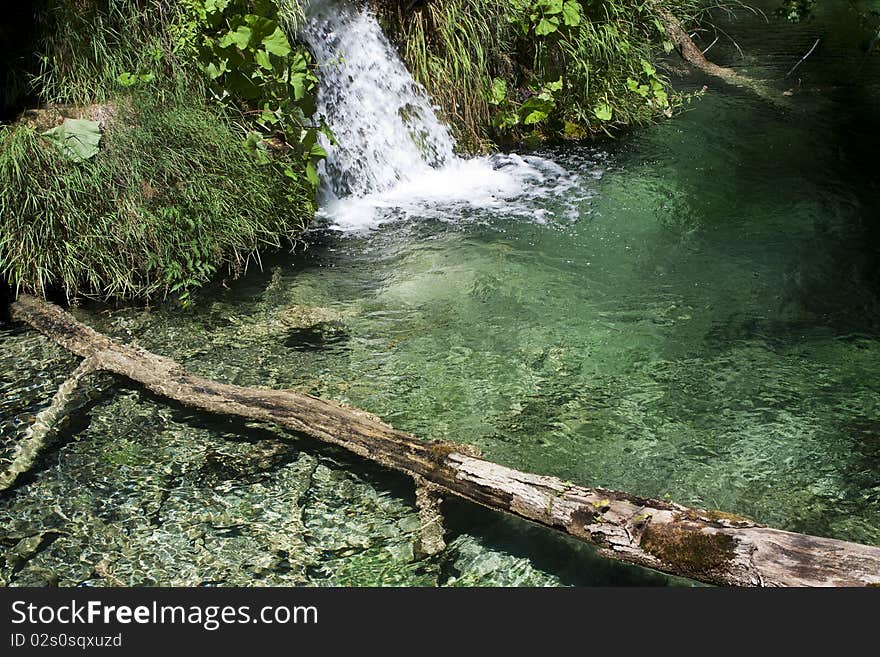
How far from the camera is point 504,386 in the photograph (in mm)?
3900

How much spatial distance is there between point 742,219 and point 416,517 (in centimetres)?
366

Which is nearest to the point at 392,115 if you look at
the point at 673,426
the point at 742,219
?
the point at 742,219

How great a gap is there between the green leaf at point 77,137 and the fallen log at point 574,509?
5.18ft

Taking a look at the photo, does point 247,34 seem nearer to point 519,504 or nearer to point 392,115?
point 392,115

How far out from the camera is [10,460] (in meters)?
3.39

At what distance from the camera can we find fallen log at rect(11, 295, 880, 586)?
233 centimetres

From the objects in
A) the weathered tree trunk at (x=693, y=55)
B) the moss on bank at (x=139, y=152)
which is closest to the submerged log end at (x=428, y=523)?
the moss on bank at (x=139, y=152)

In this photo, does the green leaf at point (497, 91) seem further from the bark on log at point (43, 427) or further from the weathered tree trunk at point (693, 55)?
the bark on log at point (43, 427)

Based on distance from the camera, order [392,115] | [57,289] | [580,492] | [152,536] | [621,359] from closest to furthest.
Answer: [580,492], [152,536], [621,359], [57,289], [392,115]

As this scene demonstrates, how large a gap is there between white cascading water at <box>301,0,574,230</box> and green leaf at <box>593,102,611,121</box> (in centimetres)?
69

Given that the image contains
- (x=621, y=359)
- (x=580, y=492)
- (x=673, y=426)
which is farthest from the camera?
(x=621, y=359)

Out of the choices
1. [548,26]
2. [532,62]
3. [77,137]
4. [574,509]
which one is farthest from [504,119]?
[574,509]

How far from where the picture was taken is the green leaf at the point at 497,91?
6586 millimetres

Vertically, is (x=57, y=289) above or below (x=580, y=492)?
above
